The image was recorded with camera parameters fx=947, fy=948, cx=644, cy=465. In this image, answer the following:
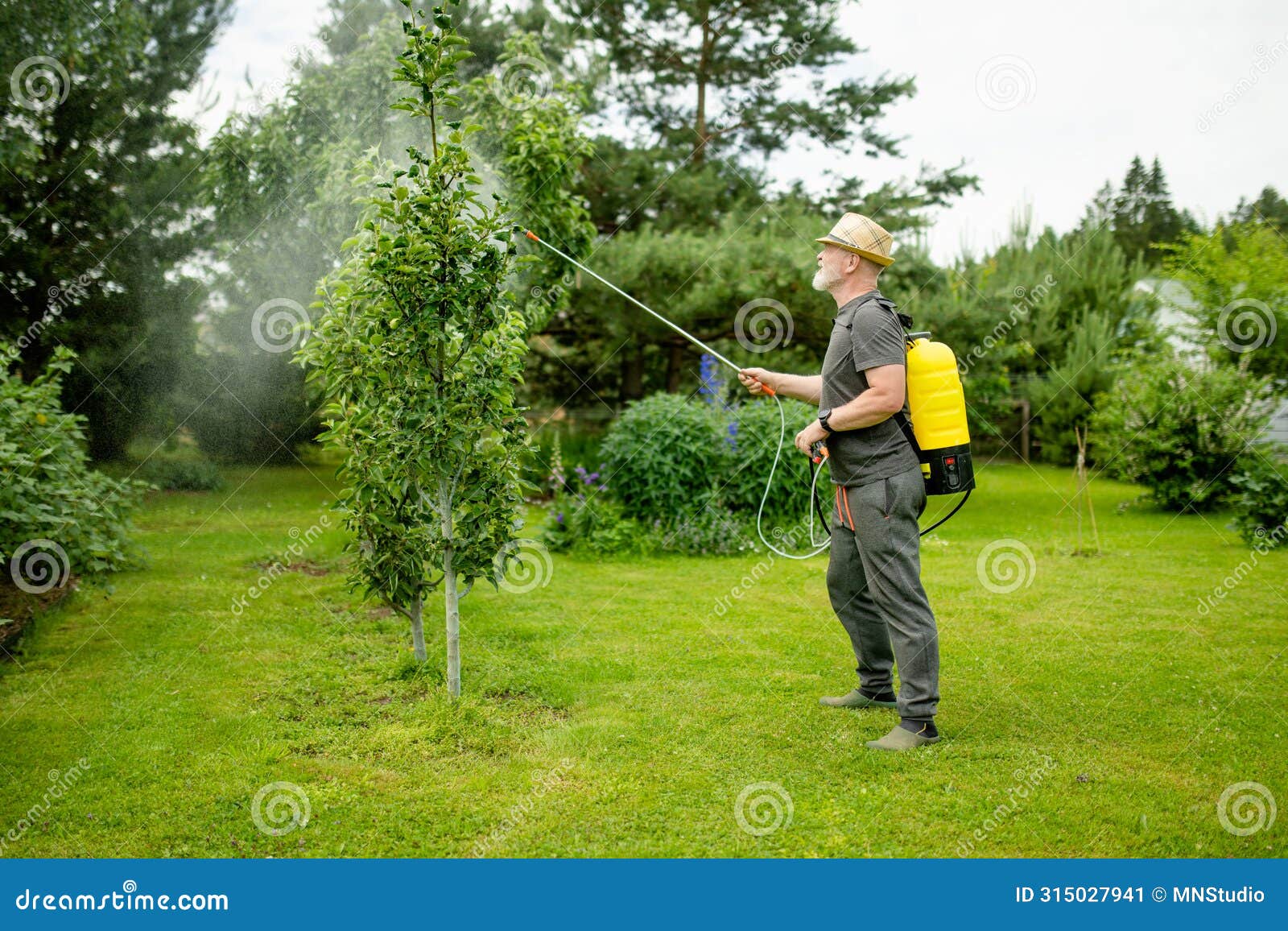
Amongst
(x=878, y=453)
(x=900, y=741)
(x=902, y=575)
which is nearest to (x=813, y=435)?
(x=878, y=453)

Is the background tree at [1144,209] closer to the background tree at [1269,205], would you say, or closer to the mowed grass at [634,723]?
the background tree at [1269,205]

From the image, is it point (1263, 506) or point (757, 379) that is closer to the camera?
point (757, 379)

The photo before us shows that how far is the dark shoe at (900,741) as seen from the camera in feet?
12.2

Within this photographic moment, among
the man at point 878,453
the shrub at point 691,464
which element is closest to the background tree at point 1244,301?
the shrub at point 691,464

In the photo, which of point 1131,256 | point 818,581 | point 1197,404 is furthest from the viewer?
point 1131,256

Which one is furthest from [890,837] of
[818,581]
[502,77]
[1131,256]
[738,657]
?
[1131,256]

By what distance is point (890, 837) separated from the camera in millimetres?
3061

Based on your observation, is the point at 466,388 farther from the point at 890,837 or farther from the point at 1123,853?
the point at 1123,853

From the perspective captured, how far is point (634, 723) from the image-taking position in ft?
13.5

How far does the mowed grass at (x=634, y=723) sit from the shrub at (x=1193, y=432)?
12.7ft

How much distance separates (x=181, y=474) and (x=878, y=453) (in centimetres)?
873

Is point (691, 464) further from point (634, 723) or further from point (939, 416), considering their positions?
point (939, 416)

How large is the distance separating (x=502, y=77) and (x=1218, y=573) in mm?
6813

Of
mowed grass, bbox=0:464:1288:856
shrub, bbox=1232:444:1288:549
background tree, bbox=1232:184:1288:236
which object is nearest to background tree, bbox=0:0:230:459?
mowed grass, bbox=0:464:1288:856
